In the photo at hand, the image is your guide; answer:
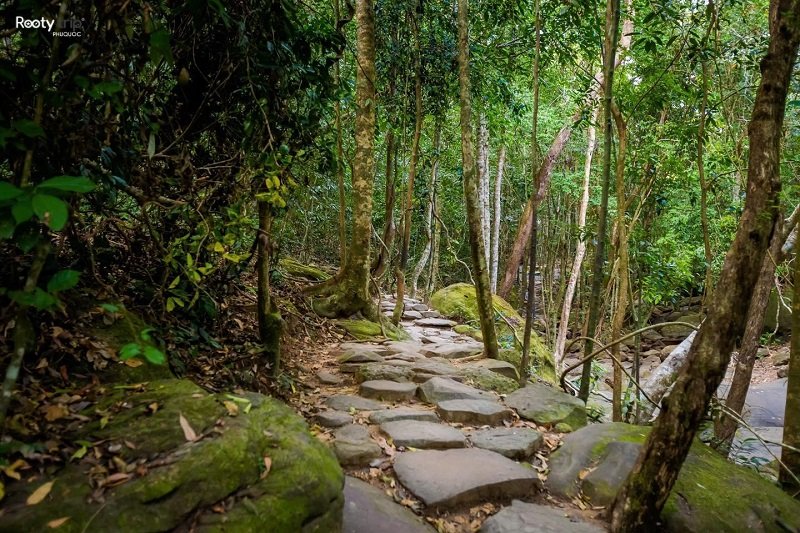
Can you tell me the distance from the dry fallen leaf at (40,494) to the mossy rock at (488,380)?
3.62 meters

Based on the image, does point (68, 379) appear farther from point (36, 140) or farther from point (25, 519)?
point (36, 140)

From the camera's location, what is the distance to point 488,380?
15.5 feet

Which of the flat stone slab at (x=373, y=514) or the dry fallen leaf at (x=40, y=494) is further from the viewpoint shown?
the flat stone slab at (x=373, y=514)

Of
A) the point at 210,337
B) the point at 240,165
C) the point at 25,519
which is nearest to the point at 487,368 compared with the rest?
the point at 210,337

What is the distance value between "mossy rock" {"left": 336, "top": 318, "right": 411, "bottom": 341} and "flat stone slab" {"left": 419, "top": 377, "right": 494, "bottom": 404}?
1.99 meters

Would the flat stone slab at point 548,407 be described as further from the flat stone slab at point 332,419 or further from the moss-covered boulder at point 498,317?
the moss-covered boulder at point 498,317

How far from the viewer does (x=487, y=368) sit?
503 cm

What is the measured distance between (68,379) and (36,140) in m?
1.05

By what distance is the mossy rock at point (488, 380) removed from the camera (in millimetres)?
4637

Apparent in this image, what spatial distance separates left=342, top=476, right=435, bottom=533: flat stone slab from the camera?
84.6 inches

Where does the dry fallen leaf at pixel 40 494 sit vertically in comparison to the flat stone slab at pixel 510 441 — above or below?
above

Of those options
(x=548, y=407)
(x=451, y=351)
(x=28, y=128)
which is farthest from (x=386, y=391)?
A: (x=28, y=128)

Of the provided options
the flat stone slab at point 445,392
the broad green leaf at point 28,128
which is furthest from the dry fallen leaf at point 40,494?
the flat stone slab at point 445,392

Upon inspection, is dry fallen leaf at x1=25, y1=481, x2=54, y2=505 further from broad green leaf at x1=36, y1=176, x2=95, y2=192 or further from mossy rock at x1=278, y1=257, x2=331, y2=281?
mossy rock at x1=278, y1=257, x2=331, y2=281
